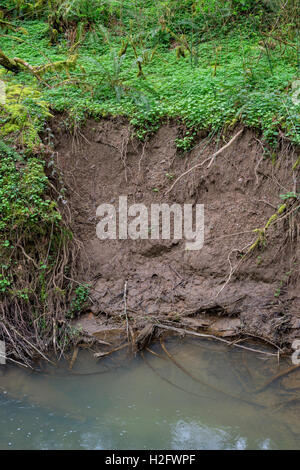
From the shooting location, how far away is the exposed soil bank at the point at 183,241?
4.74 metres

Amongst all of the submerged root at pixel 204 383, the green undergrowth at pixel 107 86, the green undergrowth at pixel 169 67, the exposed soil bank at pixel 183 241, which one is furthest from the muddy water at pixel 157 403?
the green undergrowth at pixel 169 67

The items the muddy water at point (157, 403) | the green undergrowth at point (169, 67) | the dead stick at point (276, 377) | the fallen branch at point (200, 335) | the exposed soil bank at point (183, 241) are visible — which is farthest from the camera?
the green undergrowth at point (169, 67)

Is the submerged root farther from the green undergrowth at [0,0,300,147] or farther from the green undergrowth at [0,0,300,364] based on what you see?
the green undergrowth at [0,0,300,147]

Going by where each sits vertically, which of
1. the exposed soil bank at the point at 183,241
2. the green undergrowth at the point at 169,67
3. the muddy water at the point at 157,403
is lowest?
the muddy water at the point at 157,403

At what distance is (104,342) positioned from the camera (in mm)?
4621

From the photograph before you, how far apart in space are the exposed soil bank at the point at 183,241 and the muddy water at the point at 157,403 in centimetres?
46

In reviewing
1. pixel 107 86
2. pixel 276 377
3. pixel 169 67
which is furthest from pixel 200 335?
pixel 169 67

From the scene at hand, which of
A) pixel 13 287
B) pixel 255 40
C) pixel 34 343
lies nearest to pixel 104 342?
pixel 34 343

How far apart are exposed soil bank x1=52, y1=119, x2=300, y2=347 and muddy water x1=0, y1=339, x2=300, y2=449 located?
0.46 m

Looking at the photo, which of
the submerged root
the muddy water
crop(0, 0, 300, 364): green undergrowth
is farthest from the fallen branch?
crop(0, 0, 300, 364): green undergrowth

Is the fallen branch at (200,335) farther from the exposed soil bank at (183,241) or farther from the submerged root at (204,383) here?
the submerged root at (204,383)

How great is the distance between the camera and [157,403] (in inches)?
149

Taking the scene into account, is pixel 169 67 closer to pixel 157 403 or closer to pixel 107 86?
pixel 107 86

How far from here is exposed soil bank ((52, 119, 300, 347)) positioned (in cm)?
474
